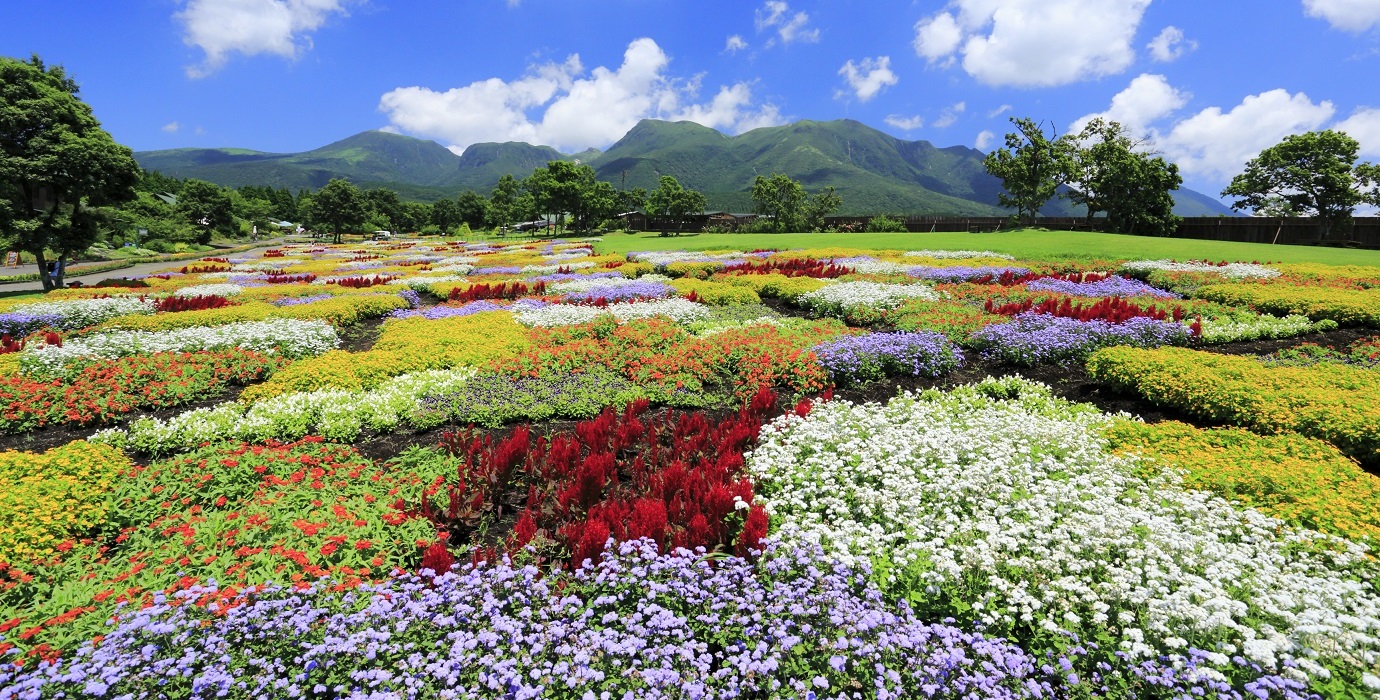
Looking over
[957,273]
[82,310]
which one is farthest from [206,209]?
[957,273]

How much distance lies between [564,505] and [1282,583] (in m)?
4.80

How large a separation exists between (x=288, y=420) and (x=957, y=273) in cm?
1825

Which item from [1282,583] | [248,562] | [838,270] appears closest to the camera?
[1282,583]

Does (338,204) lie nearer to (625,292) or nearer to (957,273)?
(625,292)

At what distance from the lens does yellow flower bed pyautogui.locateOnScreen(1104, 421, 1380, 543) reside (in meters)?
4.27

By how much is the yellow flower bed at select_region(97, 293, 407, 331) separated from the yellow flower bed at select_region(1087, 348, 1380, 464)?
15515mm

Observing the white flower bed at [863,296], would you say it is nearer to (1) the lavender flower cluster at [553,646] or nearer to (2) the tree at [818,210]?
(1) the lavender flower cluster at [553,646]

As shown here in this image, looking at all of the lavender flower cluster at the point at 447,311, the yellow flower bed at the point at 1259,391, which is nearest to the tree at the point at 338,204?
the lavender flower cluster at the point at 447,311

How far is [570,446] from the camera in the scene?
6105 millimetres

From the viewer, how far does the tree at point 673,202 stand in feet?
224

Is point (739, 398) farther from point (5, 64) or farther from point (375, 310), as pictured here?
point (5, 64)

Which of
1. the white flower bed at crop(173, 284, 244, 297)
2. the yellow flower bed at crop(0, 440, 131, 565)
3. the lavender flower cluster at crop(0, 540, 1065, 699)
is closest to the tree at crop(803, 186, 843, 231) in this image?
the white flower bed at crop(173, 284, 244, 297)

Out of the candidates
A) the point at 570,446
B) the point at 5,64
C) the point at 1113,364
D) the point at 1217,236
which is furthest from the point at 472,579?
the point at 1217,236

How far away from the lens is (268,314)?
13.4 m
